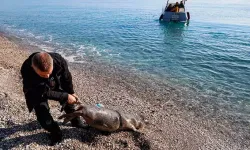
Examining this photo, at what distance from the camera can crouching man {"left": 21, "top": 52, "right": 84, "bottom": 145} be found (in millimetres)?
4441

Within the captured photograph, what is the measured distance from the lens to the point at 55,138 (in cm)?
562

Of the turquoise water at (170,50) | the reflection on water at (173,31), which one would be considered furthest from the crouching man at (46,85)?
the reflection on water at (173,31)

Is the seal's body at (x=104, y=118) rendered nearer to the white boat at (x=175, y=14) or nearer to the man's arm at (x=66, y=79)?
the man's arm at (x=66, y=79)

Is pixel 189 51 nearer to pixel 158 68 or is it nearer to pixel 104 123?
pixel 158 68

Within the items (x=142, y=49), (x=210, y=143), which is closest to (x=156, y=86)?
(x=210, y=143)

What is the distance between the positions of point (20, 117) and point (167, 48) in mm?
14753

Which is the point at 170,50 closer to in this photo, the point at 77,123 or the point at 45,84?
the point at 77,123

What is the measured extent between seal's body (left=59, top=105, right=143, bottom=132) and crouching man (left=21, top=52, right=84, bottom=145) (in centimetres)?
30

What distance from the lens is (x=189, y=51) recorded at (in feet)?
60.5

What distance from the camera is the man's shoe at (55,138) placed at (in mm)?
5591

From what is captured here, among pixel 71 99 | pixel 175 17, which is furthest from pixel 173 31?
pixel 71 99

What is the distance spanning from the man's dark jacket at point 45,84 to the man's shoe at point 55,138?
2.68ft

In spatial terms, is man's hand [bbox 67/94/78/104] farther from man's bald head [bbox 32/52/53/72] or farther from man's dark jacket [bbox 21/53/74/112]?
man's bald head [bbox 32/52/53/72]

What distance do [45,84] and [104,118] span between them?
175 centimetres
